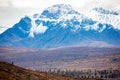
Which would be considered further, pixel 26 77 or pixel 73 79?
pixel 73 79

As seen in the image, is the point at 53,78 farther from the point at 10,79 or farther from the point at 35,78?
the point at 10,79

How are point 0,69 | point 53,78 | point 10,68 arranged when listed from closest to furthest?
1. point 0,69
2. point 10,68
3. point 53,78

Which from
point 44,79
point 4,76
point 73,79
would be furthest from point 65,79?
point 4,76

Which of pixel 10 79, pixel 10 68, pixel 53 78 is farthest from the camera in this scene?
pixel 53 78

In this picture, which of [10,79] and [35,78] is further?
[35,78]

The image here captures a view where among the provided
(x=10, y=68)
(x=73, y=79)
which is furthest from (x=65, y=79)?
(x=10, y=68)

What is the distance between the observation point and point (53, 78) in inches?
6747

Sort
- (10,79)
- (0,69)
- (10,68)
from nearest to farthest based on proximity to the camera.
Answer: (10,79) < (0,69) < (10,68)

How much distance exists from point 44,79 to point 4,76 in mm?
29145

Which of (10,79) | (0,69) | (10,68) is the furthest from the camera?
(10,68)

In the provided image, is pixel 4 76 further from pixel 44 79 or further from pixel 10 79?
pixel 44 79

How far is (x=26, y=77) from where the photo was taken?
147875 mm

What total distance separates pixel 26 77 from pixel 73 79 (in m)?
37.9

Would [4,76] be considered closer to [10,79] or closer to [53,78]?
[10,79]
